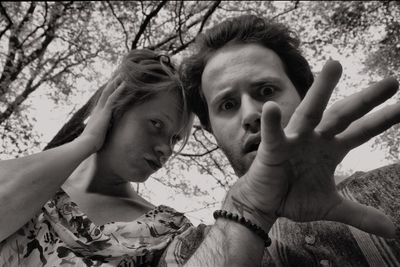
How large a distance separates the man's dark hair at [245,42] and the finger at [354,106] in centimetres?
126

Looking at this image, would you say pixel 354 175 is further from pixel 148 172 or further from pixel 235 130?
pixel 148 172

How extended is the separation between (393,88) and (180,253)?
1.16m

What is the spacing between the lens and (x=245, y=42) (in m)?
2.28

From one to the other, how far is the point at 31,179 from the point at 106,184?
66 cm

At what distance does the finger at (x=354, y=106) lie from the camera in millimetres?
883

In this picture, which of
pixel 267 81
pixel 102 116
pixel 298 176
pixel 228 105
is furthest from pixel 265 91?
pixel 102 116

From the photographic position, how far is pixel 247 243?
107cm

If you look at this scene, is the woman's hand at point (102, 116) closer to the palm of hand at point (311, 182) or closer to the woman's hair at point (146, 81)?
the woman's hair at point (146, 81)

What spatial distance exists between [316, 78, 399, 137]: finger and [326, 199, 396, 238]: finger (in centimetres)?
26

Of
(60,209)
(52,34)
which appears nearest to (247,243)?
(60,209)

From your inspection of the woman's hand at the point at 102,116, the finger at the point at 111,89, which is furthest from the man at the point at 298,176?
the finger at the point at 111,89

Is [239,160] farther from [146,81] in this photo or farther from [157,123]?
[146,81]

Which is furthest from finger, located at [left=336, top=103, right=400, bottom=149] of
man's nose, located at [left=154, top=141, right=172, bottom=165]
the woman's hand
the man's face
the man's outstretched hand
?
the woman's hand

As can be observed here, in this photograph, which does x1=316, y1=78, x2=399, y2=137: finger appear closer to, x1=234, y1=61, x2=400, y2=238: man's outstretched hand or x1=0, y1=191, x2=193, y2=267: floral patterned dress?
x1=234, y1=61, x2=400, y2=238: man's outstretched hand
